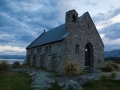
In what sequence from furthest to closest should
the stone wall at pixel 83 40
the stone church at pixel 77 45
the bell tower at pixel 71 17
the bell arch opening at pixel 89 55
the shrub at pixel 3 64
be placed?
the bell arch opening at pixel 89 55
the bell tower at pixel 71 17
the stone wall at pixel 83 40
the stone church at pixel 77 45
the shrub at pixel 3 64

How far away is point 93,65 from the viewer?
23.1m

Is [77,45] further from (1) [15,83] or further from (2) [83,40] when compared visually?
(1) [15,83]

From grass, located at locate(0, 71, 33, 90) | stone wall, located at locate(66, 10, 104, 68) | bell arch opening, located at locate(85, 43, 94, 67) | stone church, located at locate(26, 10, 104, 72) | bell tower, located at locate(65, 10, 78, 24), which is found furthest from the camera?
bell arch opening, located at locate(85, 43, 94, 67)

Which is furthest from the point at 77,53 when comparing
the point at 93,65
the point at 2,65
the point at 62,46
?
the point at 2,65

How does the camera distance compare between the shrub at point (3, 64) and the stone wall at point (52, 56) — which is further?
the stone wall at point (52, 56)

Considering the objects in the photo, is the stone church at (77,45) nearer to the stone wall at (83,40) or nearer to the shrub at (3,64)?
the stone wall at (83,40)

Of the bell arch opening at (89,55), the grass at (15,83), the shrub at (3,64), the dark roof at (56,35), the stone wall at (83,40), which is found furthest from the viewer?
the bell arch opening at (89,55)

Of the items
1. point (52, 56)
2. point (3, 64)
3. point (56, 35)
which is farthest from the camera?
point (56, 35)

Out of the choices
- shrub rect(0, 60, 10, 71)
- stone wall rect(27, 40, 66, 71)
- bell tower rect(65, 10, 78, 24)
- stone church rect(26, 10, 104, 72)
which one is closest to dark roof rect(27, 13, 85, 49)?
stone church rect(26, 10, 104, 72)

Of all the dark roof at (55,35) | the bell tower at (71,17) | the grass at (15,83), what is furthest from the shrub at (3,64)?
the bell tower at (71,17)

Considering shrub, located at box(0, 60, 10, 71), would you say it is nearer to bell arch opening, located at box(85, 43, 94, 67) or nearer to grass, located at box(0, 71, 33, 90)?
grass, located at box(0, 71, 33, 90)

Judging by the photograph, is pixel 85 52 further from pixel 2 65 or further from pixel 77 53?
pixel 2 65

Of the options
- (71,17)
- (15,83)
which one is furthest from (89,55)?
(15,83)

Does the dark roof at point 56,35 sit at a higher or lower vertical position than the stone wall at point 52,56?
higher
